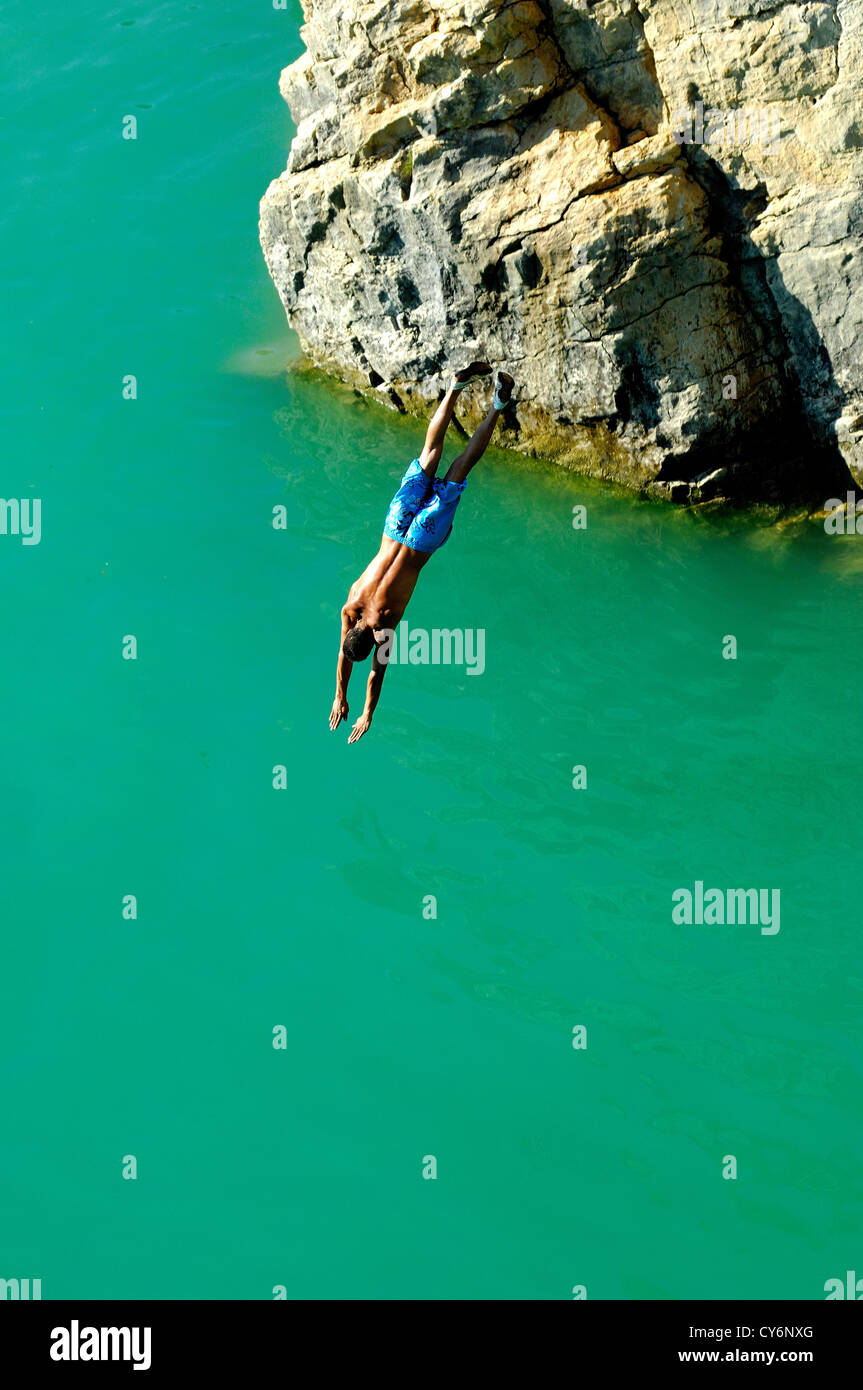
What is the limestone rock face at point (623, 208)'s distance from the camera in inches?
486

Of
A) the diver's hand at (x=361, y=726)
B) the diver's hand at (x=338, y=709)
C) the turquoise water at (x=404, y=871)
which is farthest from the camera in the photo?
the diver's hand at (x=338, y=709)

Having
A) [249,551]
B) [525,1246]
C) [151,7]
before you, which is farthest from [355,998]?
[151,7]

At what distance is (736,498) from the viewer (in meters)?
14.0

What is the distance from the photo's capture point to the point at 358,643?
33.9 feet

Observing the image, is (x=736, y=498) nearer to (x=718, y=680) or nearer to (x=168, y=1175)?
(x=718, y=680)

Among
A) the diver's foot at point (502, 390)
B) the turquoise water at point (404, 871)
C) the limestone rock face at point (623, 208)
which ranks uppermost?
the limestone rock face at point (623, 208)

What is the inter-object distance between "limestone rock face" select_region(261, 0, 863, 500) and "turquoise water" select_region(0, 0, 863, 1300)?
44.0 inches

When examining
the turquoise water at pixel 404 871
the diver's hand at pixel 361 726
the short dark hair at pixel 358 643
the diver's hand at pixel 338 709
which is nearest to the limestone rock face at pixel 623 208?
the turquoise water at pixel 404 871

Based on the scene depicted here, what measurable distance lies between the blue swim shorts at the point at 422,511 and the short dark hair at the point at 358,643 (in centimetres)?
115

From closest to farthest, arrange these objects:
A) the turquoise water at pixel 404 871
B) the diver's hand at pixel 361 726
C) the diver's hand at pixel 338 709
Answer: the turquoise water at pixel 404 871 → the diver's hand at pixel 361 726 → the diver's hand at pixel 338 709

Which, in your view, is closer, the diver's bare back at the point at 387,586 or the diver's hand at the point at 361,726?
the diver's hand at the point at 361,726

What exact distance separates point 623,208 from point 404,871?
21.4 ft

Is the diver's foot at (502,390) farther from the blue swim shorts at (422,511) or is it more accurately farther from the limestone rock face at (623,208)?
the limestone rock face at (623,208)

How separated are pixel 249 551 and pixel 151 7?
11.9 metres
